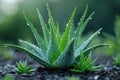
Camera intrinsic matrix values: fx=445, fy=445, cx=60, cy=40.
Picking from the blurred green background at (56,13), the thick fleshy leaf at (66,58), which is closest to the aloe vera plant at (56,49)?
the thick fleshy leaf at (66,58)

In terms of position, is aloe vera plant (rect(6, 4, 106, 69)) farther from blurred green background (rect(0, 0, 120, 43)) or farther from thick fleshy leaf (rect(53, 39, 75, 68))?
blurred green background (rect(0, 0, 120, 43))

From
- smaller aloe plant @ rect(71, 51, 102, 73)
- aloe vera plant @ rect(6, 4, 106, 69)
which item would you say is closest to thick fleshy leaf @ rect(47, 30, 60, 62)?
aloe vera plant @ rect(6, 4, 106, 69)

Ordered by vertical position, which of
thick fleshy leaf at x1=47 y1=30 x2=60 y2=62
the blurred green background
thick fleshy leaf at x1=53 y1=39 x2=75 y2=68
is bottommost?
thick fleshy leaf at x1=53 y1=39 x2=75 y2=68

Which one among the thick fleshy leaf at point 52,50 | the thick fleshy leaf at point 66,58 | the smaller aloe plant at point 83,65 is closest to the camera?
the thick fleshy leaf at point 66,58

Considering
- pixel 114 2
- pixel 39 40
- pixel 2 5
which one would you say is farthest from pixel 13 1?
pixel 39 40

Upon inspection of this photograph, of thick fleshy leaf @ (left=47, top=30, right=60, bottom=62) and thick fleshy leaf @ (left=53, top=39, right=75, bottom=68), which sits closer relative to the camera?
thick fleshy leaf @ (left=53, top=39, right=75, bottom=68)

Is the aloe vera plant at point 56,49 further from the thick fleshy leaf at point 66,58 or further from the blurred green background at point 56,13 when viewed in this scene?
the blurred green background at point 56,13

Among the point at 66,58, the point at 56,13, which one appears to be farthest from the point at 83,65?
the point at 56,13
